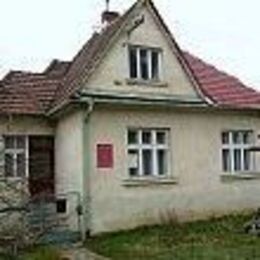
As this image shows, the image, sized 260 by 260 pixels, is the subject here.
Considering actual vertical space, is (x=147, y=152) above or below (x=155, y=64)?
below

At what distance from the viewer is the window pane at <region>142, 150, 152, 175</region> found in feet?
69.1

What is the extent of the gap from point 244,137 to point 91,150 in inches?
249

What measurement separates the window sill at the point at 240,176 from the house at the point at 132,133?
4cm

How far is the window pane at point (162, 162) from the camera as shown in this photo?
2134 cm

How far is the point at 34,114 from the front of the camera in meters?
21.2

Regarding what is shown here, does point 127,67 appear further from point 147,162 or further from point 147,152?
point 147,162

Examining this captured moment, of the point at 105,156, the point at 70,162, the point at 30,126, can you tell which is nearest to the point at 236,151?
the point at 105,156

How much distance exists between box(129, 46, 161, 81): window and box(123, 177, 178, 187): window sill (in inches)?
121

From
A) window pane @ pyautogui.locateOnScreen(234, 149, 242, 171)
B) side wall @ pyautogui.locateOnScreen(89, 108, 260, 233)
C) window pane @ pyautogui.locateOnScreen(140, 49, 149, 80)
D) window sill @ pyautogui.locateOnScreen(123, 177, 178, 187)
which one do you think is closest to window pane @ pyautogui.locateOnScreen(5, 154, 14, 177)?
side wall @ pyautogui.locateOnScreen(89, 108, 260, 233)

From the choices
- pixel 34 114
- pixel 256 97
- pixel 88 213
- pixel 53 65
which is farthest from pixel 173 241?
pixel 53 65

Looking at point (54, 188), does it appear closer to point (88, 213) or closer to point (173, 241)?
point (88, 213)

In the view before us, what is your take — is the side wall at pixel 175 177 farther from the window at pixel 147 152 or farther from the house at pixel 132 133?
the window at pixel 147 152

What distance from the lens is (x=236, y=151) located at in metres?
23.3

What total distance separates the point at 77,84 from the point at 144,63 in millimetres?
2353
